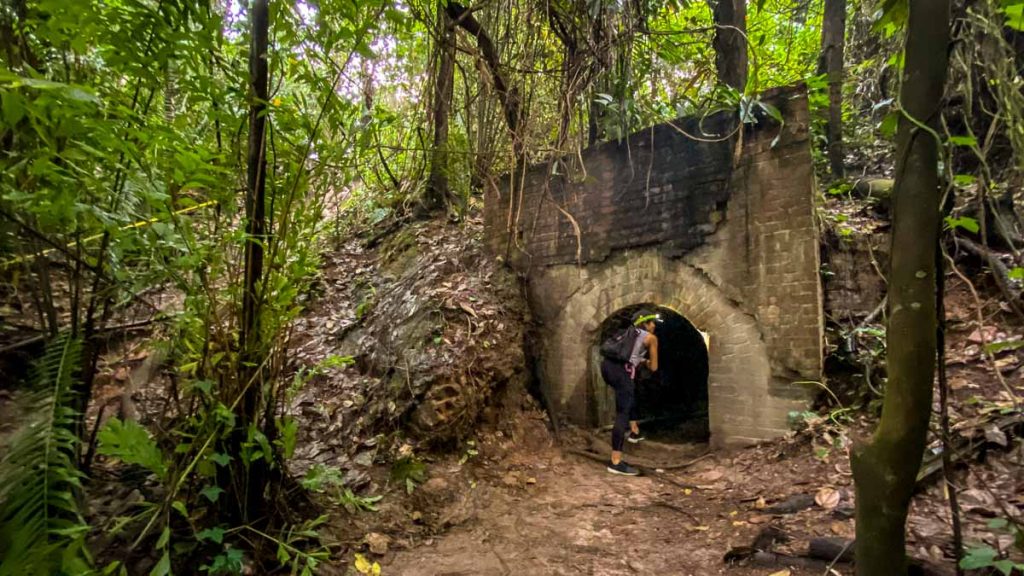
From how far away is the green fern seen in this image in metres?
1.66

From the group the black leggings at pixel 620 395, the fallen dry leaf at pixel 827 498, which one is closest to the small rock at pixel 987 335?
the fallen dry leaf at pixel 827 498

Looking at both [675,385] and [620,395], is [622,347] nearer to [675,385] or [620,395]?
[620,395]

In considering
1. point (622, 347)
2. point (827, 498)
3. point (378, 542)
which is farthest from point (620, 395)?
point (378, 542)

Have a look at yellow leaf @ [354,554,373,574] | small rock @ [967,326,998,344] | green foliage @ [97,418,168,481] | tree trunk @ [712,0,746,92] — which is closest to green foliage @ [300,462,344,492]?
yellow leaf @ [354,554,373,574]

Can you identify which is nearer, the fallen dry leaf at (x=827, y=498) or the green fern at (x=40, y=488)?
the green fern at (x=40, y=488)

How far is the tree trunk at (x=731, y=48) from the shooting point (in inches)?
260

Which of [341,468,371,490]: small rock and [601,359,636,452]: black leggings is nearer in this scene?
[341,468,371,490]: small rock

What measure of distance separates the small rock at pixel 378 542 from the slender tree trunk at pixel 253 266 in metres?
0.81

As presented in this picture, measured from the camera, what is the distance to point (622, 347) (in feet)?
17.2

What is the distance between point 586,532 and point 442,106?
4260 mm

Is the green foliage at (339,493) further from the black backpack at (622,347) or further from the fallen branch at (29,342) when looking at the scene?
the black backpack at (622,347)

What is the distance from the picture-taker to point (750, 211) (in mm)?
4949

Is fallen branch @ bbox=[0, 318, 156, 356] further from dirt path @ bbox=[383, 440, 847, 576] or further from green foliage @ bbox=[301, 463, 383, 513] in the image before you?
dirt path @ bbox=[383, 440, 847, 576]

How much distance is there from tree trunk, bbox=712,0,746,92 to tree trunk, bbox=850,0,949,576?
5563 millimetres
